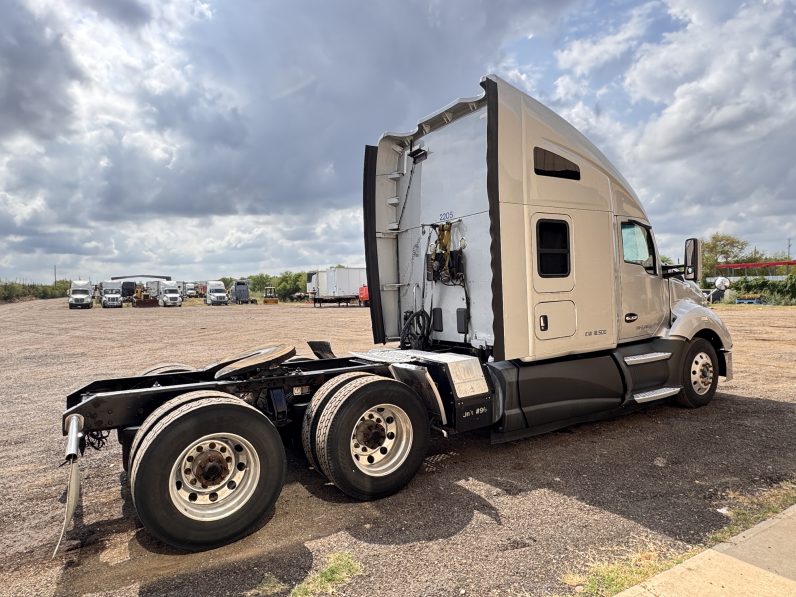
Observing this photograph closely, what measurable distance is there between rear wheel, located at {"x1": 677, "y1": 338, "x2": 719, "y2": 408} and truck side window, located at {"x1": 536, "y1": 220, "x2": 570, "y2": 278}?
9.08 ft

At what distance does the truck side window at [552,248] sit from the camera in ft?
18.7

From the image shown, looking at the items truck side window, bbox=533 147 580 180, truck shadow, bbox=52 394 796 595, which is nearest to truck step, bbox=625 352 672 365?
truck shadow, bbox=52 394 796 595

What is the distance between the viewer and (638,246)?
23.0ft

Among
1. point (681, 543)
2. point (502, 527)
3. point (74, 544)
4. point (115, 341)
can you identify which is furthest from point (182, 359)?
point (681, 543)

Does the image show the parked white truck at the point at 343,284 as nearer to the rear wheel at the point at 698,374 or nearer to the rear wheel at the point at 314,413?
the rear wheel at the point at 698,374

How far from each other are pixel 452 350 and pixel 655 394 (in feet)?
8.85

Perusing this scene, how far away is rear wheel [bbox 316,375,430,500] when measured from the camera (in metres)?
4.29

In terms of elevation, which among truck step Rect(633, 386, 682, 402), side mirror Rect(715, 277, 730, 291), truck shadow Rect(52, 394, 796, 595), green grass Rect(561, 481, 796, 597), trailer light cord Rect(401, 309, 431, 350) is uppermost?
side mirror Rect(715, 277, 730, 291)

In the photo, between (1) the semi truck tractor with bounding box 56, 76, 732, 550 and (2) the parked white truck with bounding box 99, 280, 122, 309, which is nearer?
(1) the semi truck tractor with bounding box 56, 76, 732, 550

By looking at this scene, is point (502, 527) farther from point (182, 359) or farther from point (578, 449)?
point (182, 359)

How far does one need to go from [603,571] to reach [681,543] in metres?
0.77

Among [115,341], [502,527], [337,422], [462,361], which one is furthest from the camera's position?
[115,341]

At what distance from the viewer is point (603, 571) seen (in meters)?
3.30

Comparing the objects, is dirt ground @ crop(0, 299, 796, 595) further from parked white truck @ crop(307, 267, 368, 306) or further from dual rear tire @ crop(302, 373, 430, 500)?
parked white truck @ crop(307, 267, 368, 306)
